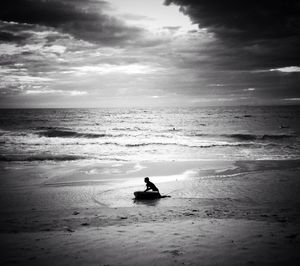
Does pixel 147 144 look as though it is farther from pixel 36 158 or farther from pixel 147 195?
pixel 147 195

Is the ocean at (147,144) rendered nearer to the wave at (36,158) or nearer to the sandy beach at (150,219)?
the wave at (36,158)

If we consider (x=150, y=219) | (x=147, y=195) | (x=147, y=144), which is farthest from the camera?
(x=147, y=144)

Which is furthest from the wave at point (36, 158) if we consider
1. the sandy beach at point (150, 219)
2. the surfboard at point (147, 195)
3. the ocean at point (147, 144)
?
the surfboard at point (147, 195)

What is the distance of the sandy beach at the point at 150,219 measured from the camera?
6887 millimetres

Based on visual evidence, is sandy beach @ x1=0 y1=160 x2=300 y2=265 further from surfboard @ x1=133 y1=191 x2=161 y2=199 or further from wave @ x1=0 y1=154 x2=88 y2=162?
wave @ x1=0 y1=154 x2=88 y2=162

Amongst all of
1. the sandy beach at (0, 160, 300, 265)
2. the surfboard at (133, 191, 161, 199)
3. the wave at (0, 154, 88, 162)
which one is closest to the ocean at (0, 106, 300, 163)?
the wave at (0, 154, 88, 162)

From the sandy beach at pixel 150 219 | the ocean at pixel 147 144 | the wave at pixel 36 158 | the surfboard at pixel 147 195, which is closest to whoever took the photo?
the sandy beach at pixel 150 219

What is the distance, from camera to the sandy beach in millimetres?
6887

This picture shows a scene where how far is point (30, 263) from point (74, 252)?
1038 millimetres


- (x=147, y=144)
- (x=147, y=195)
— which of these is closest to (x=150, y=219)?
(x=147, y=195)

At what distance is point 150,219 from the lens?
966cm

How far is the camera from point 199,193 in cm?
1330

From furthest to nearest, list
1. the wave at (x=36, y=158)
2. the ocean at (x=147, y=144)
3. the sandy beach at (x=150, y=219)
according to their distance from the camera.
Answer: the ocean at (x=147, y=144), the wave at (x=36, y=158), the sandy beach at (x=150, y=219)

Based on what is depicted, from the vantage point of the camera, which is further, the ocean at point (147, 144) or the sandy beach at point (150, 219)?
the ocean at point (147, 144)
